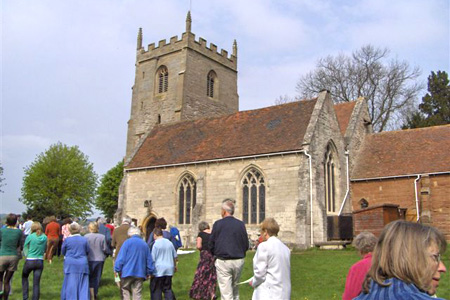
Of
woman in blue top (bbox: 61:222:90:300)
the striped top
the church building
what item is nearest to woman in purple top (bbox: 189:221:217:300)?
woman in blue top (bbox: 61:222:90:300)

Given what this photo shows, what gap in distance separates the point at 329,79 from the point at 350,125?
16.5 metres

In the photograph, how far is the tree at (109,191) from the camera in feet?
172

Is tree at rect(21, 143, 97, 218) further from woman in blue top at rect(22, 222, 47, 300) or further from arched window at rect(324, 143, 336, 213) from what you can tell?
woman in blue top at rect(22, 222, 47, 300)

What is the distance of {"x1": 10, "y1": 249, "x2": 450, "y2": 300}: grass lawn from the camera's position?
1049 cm

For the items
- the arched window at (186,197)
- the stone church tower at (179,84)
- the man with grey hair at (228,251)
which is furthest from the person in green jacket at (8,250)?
the stone church tower at (179,84)

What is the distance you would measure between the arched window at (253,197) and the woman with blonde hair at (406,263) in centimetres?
2056

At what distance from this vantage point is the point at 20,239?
9.59 meters

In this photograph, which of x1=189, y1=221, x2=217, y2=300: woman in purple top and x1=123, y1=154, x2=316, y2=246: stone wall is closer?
x1=189, y1=221, x2=217, y2=300: woman in purple top

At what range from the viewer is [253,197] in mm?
23438

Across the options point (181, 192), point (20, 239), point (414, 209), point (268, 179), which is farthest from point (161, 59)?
point (20, 239)

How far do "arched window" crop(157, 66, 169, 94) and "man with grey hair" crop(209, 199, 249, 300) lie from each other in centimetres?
3472

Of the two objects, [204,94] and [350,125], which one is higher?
[204,94]

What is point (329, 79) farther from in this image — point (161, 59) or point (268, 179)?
point (268, 179)

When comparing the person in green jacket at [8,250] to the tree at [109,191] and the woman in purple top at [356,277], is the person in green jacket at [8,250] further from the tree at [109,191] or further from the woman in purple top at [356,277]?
the tree at [109,191]
